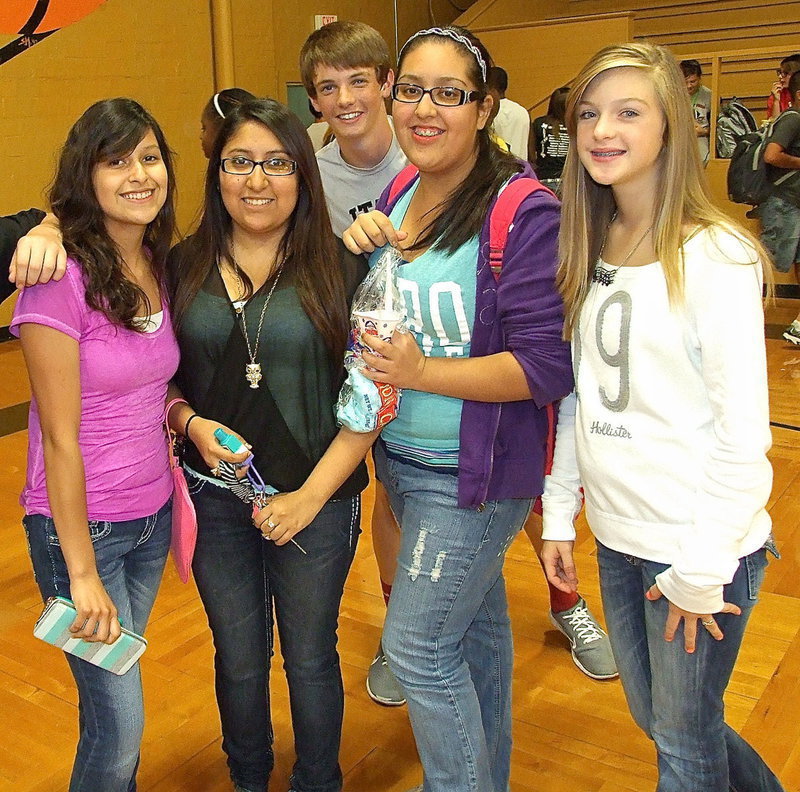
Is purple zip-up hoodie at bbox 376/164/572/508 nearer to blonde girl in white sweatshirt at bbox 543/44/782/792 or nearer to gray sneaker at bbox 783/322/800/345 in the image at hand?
blonde girl in white sweatshirt at bbox 543/44/782/792

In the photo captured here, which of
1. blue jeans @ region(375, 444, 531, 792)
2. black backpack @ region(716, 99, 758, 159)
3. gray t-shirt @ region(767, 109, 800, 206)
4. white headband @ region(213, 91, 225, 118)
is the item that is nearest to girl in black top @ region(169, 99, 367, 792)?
white headband @ region(213, 91, 225, 118)

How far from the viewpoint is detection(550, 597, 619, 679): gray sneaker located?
2.70 m

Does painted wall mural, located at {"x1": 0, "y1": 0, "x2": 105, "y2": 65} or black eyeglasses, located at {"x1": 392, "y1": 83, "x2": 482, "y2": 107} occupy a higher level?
painted wall mural, located at {"x1": 0, "y1": 0, "x2": 105, "y2": 65}

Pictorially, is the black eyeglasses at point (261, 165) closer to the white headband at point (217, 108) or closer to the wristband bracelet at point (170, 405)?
the white headband at point (217, 108)

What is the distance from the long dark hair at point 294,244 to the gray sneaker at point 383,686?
120 centimetres

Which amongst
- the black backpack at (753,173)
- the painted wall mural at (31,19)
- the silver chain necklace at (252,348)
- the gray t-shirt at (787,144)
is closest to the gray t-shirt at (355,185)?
the silver chain necklace at (252,348)

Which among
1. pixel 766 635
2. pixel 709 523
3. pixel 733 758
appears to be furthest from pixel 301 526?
pixel 766 635

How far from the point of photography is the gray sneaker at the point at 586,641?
2703 mm

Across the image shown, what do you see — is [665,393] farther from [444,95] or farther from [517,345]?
[444,95]

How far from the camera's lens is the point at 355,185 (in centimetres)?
266

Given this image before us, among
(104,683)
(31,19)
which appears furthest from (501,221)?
(31,19)

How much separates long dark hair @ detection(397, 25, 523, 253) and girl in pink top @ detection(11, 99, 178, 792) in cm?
55

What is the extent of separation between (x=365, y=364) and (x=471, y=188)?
0.39 metres

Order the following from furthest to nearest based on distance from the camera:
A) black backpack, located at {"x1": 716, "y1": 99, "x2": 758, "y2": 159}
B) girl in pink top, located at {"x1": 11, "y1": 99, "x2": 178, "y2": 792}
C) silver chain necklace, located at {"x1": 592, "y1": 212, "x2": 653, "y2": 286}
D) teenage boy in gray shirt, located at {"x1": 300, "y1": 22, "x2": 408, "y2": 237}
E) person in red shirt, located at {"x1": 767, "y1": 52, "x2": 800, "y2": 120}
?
black backpack, located at {"x1": 716, "y1": 99, "x2": 758, "y2": 159}, person in red shirt, located at {"x1": 767, "y1": 52, "x2": 800, "y2": 120}, teenage boy in gray shirt, located at {"x1": 300, "y1": 22, "x2": 408, "y2": 237}, girl in pink top, located at {"x1": 11, "y1": 99, "x2": 178, "y2": 792}, silver chain necklace, located at {"x1": 592, "y1": 212, "x2": 653, "y2": 286}
